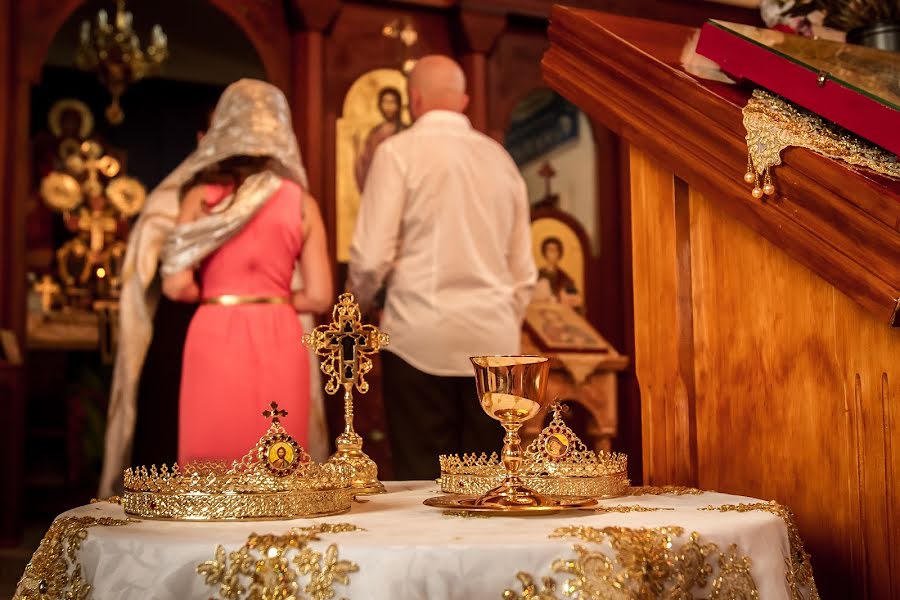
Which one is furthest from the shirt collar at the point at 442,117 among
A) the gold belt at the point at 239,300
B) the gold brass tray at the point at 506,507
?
the gold brass tray at the point at 506,507

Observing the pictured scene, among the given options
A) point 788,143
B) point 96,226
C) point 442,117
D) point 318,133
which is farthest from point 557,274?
point 788,143

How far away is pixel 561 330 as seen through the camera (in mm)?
5102

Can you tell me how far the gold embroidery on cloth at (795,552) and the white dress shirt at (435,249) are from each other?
7.02ft

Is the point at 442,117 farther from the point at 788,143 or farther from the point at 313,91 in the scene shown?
the point at 788,143

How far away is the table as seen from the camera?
3.88 ft

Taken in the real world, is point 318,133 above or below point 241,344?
above

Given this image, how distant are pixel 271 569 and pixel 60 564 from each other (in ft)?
1.24

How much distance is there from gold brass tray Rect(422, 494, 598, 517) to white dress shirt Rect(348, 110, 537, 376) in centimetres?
209

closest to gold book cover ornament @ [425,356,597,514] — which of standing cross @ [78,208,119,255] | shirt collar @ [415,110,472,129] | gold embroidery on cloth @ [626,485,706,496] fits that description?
gold embroidery on cloth @ [626,485,706,496]

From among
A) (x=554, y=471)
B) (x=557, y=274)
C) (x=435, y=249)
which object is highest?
(x=557, y=274)

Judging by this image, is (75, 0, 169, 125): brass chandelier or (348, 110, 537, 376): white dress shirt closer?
(348, 110, 537, 376): white dress shirt

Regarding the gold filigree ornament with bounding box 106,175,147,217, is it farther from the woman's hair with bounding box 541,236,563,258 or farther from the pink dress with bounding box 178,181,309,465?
the pink dress with bounding box 178,181,309,465

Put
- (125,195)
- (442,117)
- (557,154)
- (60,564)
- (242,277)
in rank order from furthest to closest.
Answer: (125,195) < (557,154) < (442,117) < (242,277) < (60,564)

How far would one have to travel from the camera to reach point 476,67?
612 centimetres
